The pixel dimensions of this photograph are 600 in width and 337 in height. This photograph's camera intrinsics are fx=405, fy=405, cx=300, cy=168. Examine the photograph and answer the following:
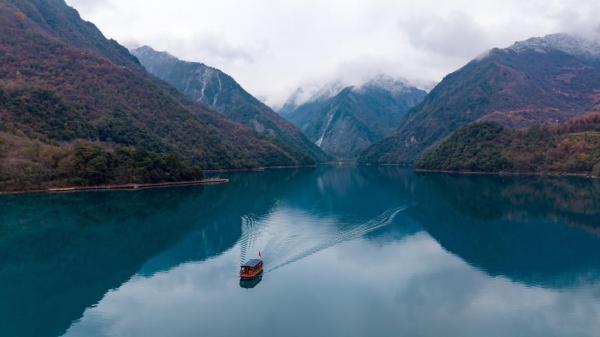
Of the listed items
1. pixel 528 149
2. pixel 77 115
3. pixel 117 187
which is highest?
pixel 77 115

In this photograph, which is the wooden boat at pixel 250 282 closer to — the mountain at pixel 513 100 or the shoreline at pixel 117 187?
the shoreline at pixel 117 187

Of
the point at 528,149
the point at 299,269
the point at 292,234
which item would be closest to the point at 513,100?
the point at 528,149

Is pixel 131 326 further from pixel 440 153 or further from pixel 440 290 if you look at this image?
pixel 440 153

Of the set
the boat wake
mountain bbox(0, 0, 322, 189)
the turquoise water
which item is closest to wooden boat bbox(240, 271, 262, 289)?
the turquoise water

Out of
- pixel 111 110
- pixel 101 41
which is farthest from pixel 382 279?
pixel 101 41

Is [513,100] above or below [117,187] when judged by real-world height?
above

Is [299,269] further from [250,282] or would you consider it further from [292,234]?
[292,234]

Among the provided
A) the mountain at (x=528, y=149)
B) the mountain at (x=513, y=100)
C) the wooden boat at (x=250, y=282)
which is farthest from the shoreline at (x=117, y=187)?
the mountain at (x=513, y=100)
